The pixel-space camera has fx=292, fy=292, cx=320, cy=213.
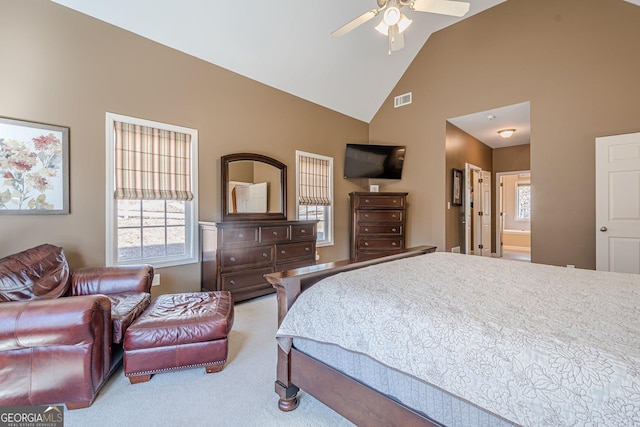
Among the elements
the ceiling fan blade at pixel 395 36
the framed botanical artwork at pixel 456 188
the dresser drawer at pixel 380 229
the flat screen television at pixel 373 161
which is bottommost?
the dresser drawer at pixel 380 229

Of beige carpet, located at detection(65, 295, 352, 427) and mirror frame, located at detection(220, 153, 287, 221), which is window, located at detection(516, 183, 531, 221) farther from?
beige carpet, located at detection(65, 295, 352, 427)

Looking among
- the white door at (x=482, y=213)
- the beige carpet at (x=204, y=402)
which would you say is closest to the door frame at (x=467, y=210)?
the white door at (x=482, y=213)

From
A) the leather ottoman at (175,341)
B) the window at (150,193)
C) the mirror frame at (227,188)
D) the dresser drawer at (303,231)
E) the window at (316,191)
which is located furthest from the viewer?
the window at (316,191)

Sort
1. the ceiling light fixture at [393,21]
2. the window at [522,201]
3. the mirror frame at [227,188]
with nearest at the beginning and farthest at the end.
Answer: the ceiling light fixture at [393,21] → the mirror frame at [227,188] → the window at [522,201]

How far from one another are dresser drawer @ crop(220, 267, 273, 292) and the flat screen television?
274 cm

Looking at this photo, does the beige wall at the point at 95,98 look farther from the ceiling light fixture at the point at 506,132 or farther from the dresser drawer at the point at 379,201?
the ceiling light fixture at the point at 506,132

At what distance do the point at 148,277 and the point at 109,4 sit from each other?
2.74m

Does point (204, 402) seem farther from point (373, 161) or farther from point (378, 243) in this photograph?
point (373, 161)

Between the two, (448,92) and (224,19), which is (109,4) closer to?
(224,19)

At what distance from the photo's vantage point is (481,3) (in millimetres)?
4523

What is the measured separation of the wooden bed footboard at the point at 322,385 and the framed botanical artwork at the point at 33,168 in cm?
255

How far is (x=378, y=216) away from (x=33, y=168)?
449 centimetres

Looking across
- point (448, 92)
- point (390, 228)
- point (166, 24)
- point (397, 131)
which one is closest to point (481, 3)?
point (448, 92)

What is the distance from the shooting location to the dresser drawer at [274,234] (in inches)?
148
